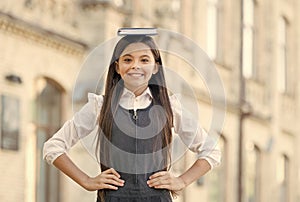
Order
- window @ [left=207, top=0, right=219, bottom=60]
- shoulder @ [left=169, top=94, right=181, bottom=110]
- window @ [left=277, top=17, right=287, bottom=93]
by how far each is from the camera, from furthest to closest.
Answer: window @ [left=277, top=17, right=287, bottom=93] < window @ [left=207, top=0, right=219, bottom=60] < shoulder @ [left=169, top=94, right=181, bottom=110]

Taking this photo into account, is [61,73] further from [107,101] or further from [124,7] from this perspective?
[107,101]

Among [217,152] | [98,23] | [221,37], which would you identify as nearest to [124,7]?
Answer: [98,23]

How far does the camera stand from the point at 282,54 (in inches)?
1442

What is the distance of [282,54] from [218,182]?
23.0ft

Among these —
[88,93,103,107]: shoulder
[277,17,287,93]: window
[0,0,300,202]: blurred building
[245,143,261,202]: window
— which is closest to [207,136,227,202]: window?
[0,0,300,202]: blurred building

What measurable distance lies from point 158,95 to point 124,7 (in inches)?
718

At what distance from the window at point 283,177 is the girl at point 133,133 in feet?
98.2

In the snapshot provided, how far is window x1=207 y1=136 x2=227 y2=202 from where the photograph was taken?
98.4 ft

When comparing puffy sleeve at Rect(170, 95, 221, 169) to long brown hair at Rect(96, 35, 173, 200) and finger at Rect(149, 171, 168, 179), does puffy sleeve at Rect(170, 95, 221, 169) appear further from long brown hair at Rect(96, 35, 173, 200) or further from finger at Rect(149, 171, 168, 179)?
finger at Rect(149, 171, 168, 179)

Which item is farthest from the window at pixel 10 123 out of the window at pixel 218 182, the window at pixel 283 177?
the window at pixel 283 177

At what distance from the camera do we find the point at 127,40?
5.73 meters

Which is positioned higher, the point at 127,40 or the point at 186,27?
the point at 186,27

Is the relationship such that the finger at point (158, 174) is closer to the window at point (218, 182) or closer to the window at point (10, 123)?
the window at point (10, 123)

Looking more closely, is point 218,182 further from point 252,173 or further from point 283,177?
point 283,177
